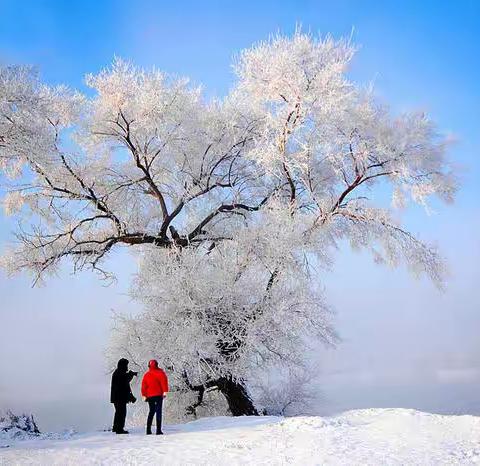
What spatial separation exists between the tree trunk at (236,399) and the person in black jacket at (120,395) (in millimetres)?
7002

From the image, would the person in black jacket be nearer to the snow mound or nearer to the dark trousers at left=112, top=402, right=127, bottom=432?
the dark trousers at left=112, top=402, right=127, bottom=432

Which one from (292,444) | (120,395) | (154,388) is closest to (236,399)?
(120,395)

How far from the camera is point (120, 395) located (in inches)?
617

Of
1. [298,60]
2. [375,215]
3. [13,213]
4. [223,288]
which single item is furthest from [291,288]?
[13,213]

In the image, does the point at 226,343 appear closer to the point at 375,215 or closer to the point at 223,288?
the point at 223,288

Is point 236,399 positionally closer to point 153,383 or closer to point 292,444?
point 153,383

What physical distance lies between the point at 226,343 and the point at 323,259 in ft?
14.9

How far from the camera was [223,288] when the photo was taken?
21250 millimetres

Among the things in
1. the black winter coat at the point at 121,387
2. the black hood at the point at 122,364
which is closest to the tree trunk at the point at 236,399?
the black winter coat at the point at 121,387

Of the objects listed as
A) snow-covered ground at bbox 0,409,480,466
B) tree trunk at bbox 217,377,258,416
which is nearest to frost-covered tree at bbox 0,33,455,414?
tree trunk at bbox 217,377,258,416

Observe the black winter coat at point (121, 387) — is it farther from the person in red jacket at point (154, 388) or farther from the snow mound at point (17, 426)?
the snow mound at point (17, 426)

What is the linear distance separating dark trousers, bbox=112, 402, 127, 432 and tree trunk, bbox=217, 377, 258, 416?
705 centimetres

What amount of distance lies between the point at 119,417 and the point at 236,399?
7.63 m

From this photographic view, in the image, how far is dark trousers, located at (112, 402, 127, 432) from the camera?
15468 mm
